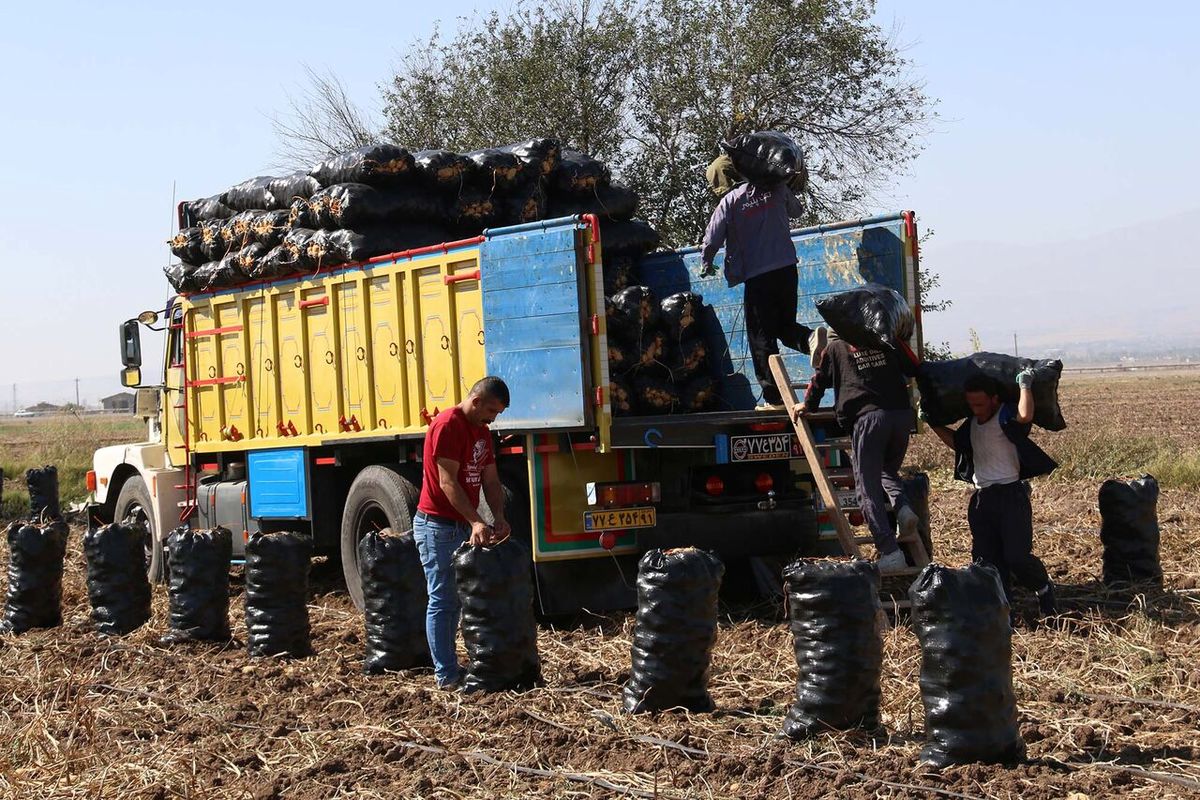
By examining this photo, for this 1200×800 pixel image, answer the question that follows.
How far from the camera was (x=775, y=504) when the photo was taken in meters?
9.91

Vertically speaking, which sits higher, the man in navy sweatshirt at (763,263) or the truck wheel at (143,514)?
the man in navy sweatshirt at (763,263)

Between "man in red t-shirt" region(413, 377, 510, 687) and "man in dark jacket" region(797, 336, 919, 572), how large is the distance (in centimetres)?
199

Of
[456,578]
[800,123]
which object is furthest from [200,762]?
[800,123]

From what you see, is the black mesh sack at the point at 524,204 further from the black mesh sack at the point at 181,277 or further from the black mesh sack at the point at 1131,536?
the black mesh sack at the point at 1131,536

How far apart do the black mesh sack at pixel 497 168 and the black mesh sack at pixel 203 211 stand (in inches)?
107

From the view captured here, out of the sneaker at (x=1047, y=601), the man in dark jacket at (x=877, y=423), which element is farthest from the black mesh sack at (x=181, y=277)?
the sneaker at (x=1047, y=601)

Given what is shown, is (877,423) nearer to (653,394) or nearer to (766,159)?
(653,394)

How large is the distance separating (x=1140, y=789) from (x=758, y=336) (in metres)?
4.87

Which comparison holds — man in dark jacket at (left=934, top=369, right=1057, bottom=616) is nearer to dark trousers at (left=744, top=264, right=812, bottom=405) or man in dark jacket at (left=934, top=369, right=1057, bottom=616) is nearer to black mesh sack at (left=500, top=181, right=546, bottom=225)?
dark trousers at (left=744, top=264, right=812, bottom=405)

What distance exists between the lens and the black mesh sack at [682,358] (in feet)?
34.0

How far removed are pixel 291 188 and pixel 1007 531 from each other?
5977 millimetres

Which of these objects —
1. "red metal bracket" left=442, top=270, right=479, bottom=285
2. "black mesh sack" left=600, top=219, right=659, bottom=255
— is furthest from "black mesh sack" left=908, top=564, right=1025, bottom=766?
"black mesh sack" left=600, top=219, right=659, bottom=255

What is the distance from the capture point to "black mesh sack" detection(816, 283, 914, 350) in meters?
8.80

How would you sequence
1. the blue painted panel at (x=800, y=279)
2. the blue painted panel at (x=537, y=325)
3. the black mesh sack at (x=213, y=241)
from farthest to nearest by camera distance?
1. the black mesh sack at (x=213, y=241)
2. the blue painted panel at (x=800, y=279)
3. the blue painted panel at (x=537, y=325)
